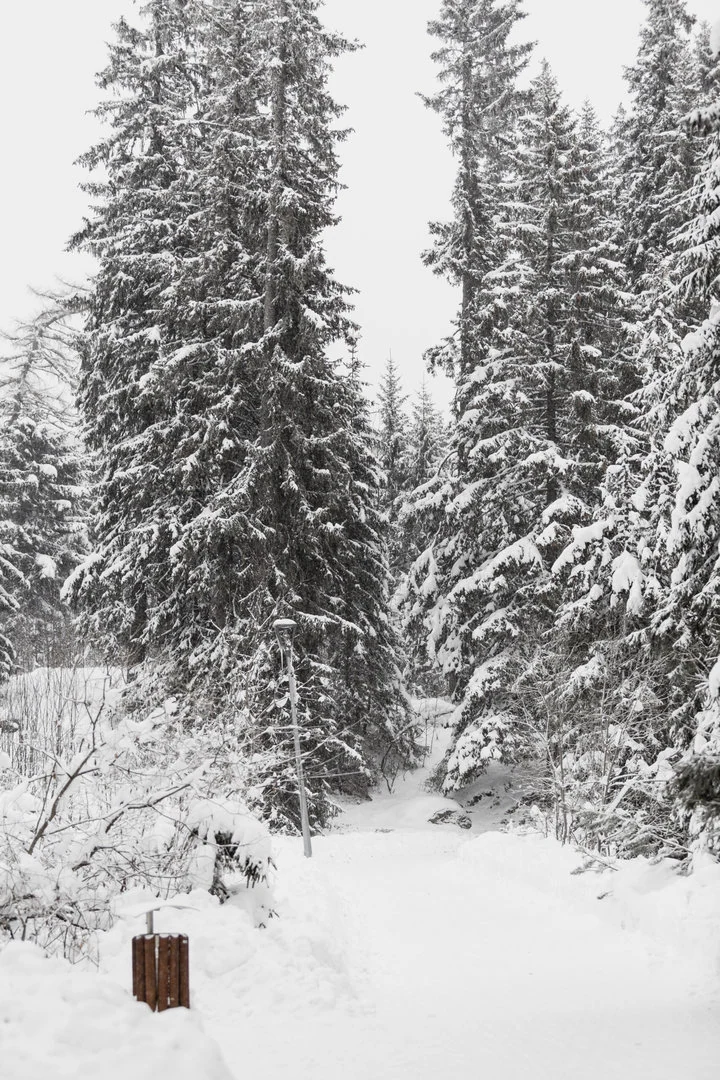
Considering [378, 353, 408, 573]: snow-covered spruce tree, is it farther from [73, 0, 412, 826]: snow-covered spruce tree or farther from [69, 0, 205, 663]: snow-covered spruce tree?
[69, 0, 205, 663]: snow-covered spruce tree

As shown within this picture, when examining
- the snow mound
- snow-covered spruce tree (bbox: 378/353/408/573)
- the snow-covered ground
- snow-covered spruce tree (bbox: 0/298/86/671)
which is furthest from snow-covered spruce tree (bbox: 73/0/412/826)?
snow-covered spruce tree (bbox: 378/353/408/573)

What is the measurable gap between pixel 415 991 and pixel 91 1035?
501cm

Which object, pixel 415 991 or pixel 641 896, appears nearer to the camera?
pixel 415 991

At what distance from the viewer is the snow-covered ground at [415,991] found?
4.84 meters

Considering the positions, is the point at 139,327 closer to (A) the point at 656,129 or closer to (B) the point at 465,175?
(B) the point at 465,175

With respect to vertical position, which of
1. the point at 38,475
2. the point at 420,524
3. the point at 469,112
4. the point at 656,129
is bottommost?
the point at 420,524

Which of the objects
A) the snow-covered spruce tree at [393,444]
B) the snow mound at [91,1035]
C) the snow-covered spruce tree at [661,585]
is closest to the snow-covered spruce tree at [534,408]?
the snow-covered spruce tree at [661,585]

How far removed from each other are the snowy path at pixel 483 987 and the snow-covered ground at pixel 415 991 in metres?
0.02

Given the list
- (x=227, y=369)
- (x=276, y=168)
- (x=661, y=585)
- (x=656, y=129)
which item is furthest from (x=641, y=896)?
(x=656, y=129)

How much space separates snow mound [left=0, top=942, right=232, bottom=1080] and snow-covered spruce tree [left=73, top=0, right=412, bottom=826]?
36.3 feet

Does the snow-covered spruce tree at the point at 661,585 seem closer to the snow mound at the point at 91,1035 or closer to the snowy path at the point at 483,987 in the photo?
the snowy path at the point at 483,987

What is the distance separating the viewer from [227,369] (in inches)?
704

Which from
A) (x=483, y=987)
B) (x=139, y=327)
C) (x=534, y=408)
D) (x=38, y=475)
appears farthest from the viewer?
(x=38, y=475)

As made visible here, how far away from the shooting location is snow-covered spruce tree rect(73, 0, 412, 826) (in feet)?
57.6
